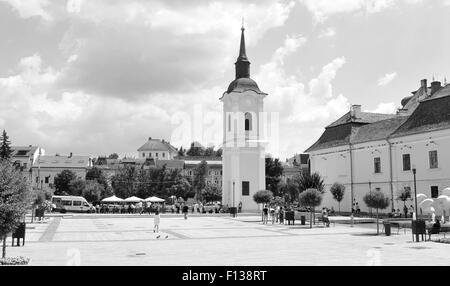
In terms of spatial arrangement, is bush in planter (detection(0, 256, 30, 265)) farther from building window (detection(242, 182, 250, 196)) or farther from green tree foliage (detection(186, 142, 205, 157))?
green tree foliage (detection(186, 142, 205, 157))

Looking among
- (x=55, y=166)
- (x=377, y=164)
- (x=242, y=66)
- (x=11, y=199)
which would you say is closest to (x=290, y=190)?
(x=242, y=66)

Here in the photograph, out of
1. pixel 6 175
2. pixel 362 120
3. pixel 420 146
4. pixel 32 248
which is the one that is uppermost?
pixel 362 120

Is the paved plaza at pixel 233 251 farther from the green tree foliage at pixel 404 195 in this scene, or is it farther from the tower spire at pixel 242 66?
the tower spire at pixel 242 66

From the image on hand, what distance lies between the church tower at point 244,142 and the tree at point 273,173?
19.5m

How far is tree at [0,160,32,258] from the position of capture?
14125mm

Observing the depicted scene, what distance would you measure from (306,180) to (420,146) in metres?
11.2

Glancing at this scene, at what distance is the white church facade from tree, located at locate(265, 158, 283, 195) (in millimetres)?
23986

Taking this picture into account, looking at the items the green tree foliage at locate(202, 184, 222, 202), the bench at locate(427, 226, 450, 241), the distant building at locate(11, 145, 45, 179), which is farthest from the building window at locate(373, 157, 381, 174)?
the distant building at locate(11, 145, 45, 179)

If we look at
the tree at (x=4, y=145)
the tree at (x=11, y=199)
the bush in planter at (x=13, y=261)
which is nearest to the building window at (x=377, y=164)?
the tree at (x=11, y=199)

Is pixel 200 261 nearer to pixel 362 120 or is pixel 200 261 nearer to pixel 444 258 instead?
pixel 444 258
